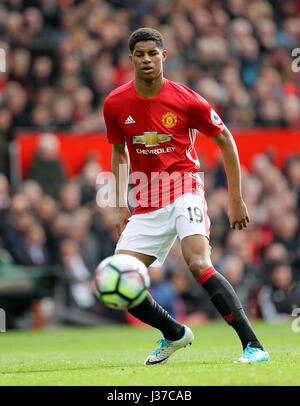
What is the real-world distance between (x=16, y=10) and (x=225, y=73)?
4315 mm

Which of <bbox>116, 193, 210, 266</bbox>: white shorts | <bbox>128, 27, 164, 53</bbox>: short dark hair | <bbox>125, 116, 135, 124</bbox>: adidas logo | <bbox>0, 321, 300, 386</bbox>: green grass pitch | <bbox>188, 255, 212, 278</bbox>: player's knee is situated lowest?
<bbox>0, 321, 300, 386</bbox>: green grass pitch

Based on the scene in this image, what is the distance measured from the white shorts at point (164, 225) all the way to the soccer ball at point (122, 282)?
45 centimetres

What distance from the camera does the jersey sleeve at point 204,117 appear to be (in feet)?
22.4

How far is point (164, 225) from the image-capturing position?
22.8 feet

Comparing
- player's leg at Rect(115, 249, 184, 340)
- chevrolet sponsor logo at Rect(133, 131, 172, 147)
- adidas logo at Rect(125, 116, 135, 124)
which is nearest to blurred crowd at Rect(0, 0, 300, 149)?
adidas logo at Rect(125, 116, 135, 124)

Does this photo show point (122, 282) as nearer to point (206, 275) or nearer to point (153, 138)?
point (206, 275)

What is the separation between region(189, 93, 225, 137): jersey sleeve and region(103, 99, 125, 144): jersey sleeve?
0.67 metres

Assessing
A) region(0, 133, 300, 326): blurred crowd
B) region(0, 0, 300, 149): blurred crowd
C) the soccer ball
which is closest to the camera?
the soccer ball

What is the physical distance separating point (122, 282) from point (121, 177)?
1300mm

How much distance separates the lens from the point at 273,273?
1422 centimetres

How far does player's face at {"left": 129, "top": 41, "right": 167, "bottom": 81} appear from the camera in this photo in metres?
6.79

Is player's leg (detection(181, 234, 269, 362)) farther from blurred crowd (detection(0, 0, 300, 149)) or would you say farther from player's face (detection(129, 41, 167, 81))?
blurred crowd (detection(0, 0, 300, 149))

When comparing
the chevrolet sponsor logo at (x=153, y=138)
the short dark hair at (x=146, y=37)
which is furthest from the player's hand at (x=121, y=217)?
the short dark hair at (x=146, y=37)
